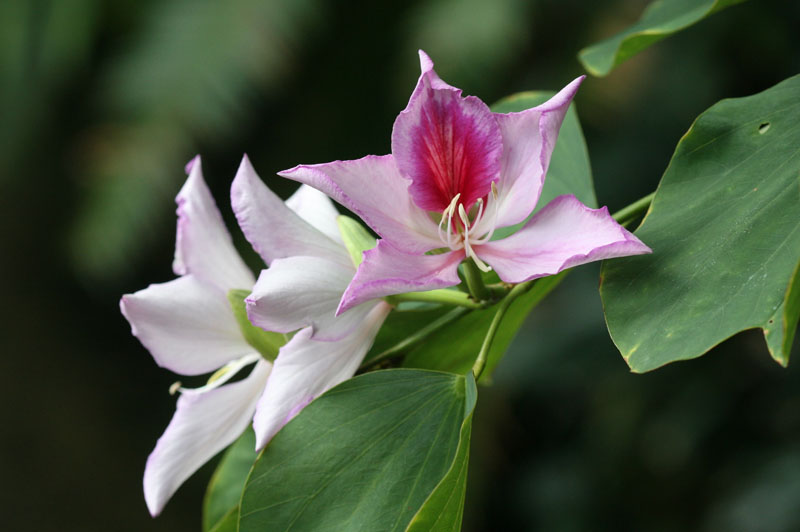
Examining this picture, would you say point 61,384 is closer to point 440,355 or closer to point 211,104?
point 211,104

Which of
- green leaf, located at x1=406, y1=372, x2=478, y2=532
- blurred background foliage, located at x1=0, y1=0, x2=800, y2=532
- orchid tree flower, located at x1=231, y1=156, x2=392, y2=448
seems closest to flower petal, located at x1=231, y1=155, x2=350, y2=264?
orchid tree flower, located at x1=231, y1=156, x2=392, y2=448

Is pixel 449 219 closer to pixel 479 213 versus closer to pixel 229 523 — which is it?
pixel 479 213

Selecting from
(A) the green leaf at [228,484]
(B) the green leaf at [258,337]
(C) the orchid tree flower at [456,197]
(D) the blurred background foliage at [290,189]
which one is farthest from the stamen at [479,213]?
(D) the blurred background foliage at [290,189]

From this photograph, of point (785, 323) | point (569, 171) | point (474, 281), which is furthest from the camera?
point (569, 171)

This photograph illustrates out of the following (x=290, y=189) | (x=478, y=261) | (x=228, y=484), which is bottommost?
(x=290, y=189)

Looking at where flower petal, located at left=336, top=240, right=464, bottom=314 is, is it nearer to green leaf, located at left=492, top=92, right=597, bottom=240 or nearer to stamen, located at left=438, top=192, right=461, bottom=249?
stamen, located at left=438, top=192, right=461, bottom=249

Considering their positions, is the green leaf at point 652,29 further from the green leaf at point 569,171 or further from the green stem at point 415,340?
the green stem at point 415,340

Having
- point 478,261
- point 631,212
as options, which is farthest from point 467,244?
point 631,212
